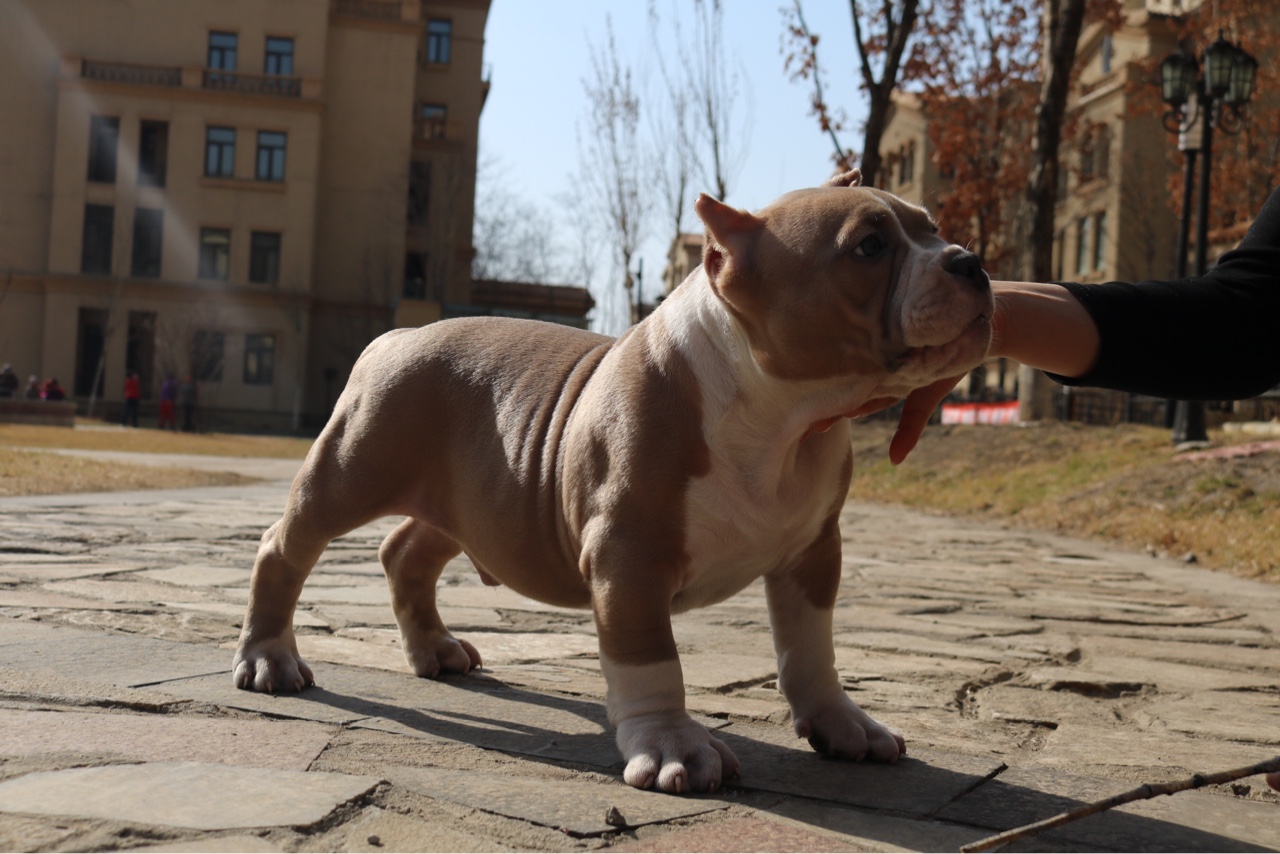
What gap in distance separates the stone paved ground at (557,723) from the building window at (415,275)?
36.0 m

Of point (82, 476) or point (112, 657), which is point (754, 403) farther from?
point (82, 476)

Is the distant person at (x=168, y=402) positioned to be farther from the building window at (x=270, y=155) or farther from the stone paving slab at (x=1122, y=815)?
the stone paving slab at (x=1122, y=815)

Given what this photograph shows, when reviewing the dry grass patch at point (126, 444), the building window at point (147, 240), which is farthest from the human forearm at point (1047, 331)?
the building window at point (147, 240)

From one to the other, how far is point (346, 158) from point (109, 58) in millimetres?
7724

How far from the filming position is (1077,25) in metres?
13.9

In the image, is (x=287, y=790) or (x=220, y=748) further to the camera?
(x=220, y=748)

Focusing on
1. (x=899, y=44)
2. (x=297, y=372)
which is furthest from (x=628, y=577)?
(x=297, y=372)

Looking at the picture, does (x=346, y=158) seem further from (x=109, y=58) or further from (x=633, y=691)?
(x=633, y=691)

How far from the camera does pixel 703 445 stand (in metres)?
2.44

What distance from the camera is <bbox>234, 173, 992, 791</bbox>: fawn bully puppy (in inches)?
91.6

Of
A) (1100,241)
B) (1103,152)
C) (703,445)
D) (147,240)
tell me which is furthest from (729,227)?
(147,240)

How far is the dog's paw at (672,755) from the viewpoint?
2.27 meters

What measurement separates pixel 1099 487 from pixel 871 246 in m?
8.49

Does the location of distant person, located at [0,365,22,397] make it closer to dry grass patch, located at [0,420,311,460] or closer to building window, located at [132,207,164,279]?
dry grass patch, located at [0,420,311,460]
